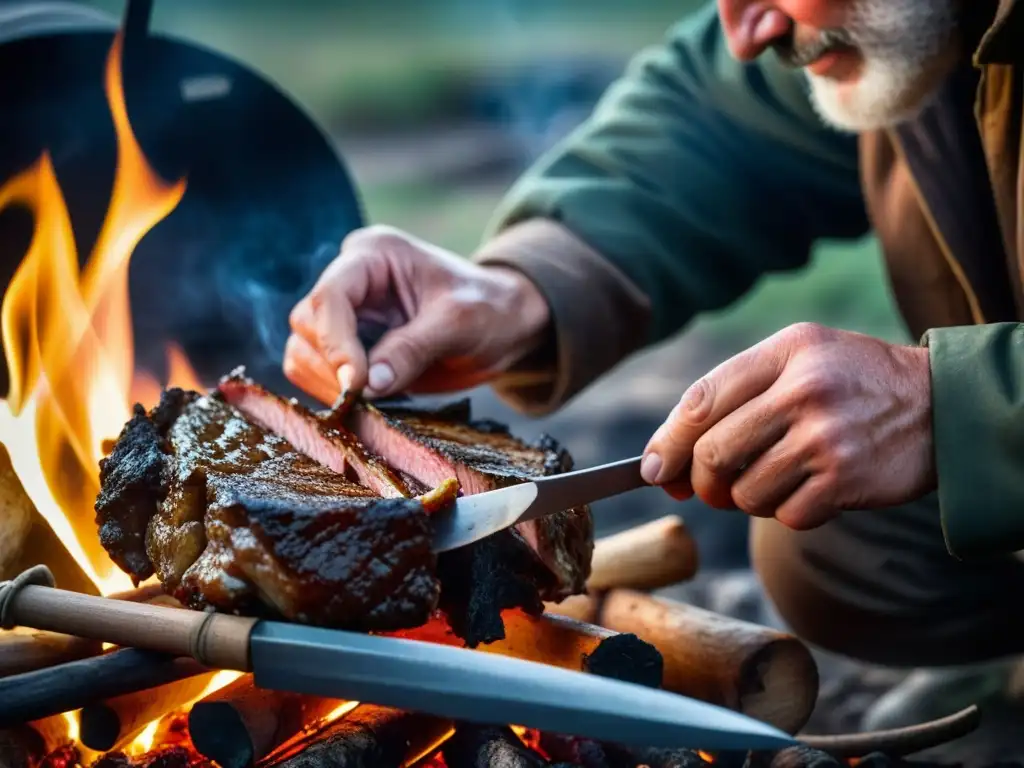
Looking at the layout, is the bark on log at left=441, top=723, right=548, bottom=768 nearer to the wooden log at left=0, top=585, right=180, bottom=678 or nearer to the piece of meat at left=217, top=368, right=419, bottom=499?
the piece of meat at left=217, top=368, right=419, bottom=499

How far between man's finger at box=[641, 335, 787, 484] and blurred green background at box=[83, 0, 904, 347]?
22.5ft

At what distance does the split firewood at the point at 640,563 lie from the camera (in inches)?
100

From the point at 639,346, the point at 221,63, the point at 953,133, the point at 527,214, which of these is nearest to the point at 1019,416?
the point at 953,133

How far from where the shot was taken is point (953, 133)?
2.69 m

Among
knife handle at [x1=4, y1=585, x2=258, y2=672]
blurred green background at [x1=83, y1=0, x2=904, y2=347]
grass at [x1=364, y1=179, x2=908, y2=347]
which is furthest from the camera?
blurred green background at [x1=83, y1=0, x2=904, y2=347]

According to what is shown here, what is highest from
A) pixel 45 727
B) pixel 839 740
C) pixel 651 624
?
pixel 45 727

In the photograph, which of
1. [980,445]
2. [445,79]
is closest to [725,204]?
[980,445]

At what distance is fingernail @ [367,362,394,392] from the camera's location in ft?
7.95

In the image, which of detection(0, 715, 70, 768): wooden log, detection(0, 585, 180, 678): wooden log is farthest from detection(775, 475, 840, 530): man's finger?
detection(0, 715, 70, 768): wooden log

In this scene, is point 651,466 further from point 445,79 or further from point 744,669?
point 445,79

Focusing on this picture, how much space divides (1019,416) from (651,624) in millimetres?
944

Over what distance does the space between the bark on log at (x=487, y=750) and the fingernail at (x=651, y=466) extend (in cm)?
53

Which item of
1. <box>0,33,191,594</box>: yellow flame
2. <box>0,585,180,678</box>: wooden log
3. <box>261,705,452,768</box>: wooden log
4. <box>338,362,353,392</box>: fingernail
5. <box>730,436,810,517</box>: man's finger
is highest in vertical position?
<box>0,33,191,594</box>: yellow flame

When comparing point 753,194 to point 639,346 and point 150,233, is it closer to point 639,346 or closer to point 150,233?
point 639,346
